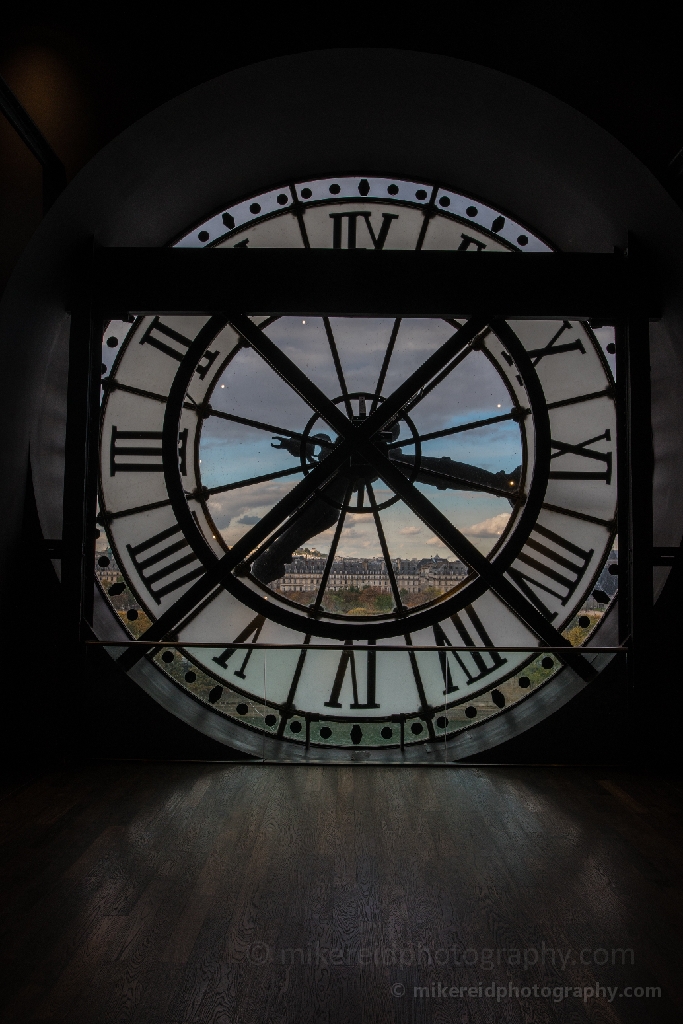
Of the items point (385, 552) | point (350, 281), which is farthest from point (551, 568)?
point (350, 281)

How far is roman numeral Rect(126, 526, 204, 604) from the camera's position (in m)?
3.89

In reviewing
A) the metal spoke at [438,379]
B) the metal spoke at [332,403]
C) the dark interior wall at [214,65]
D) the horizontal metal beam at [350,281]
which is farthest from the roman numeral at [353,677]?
the dark interior wall at [214,65]

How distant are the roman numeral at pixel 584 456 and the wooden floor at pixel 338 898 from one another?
5.32 ft

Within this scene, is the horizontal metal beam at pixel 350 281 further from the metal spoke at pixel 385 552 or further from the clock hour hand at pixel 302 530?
the metal spoke at pixel 385 552

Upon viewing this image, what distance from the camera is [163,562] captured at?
3.92 meters

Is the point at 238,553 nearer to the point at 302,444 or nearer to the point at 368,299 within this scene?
the point at 302,444

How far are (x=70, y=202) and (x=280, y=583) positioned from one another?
2195 millimetres

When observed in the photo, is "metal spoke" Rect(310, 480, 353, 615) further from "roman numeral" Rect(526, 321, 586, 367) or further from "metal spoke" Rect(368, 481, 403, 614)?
"roman numeral" Rect(526, 321, 586, 367)

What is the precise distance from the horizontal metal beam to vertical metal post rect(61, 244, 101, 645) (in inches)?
2.0

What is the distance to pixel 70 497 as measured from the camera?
3.34m

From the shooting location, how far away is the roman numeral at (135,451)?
12.8ft

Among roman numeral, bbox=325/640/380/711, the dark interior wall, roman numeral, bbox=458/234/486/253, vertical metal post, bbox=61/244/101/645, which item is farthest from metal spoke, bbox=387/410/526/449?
vertical metal post, bbox=61/244/101/645

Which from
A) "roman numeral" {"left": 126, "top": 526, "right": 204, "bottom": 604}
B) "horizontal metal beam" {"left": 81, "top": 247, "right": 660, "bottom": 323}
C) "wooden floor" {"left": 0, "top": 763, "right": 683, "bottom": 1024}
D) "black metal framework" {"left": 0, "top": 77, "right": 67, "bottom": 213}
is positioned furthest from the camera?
"roman numeral" {"left": 126, "top": 526, "right": 204, "bottom": 604}

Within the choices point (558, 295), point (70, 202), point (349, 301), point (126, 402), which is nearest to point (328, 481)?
point (349, 301)
